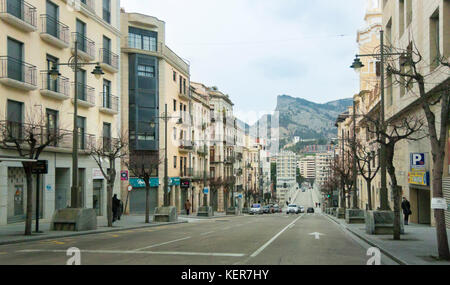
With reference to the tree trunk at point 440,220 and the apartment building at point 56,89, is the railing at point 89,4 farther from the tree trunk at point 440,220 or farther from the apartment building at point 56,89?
the tree trunk at point 440,220

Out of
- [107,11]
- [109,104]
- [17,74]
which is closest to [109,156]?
[17,74]

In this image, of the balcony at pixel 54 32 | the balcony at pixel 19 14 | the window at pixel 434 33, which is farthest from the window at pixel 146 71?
the window at pixel 434 33

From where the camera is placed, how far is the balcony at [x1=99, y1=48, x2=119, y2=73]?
36.7 m

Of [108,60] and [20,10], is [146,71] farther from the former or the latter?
[20,10]

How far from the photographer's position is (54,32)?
101 feet

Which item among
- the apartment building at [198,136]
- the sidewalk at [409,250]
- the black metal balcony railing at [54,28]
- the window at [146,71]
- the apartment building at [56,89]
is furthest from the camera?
the apartment building at [198,136]

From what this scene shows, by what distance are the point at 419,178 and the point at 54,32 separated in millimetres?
24151

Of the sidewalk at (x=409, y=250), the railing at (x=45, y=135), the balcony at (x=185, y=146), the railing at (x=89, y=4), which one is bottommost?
the sidewalk at (x=409, y=250)

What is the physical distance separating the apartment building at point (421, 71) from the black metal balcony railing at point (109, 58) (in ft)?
67.2

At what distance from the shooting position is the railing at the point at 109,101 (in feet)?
124

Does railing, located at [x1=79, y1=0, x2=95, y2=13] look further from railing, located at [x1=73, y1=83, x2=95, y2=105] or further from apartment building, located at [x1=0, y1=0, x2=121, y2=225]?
railing, located at [x1=73, y1=83, x2=95, y2=105]

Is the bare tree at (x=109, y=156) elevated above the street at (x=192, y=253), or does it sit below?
Result: above

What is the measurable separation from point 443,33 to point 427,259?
1466 cm
